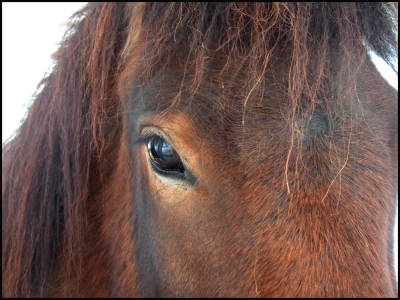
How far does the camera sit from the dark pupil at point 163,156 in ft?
3.77

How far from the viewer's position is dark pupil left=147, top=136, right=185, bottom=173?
3.77 ft

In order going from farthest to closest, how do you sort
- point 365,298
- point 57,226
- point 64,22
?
point 64,22
point 57,226
point 365,298

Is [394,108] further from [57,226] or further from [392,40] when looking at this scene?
[57,226]

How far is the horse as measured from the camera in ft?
3.14

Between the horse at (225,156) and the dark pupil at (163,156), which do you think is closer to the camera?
the horse at (225,156)

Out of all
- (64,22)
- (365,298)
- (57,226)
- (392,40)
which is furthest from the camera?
(64,22)

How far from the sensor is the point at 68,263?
148 centimetres

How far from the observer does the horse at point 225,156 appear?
96 cm

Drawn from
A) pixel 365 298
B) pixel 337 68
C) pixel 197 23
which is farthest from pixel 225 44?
pixel 365 298

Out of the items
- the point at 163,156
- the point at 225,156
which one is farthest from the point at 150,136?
the point at 225,156

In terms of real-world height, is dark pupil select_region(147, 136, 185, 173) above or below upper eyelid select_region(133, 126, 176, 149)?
below

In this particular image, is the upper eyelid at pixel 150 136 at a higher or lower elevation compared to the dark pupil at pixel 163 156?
higher

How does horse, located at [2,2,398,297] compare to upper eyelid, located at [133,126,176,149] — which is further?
upper eyelid, located at [133,126,176,149]

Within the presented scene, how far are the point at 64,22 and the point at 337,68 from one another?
1178mm
